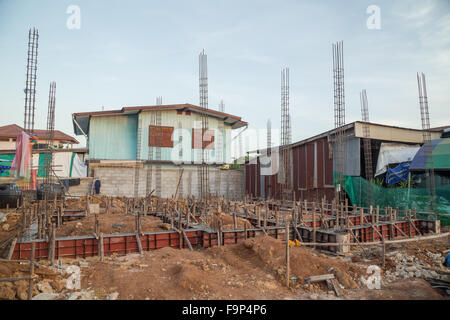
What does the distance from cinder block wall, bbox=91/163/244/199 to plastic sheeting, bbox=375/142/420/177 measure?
1385cm

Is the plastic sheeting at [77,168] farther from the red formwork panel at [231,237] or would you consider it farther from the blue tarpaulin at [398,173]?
the blue tarpaulin at [398,173]

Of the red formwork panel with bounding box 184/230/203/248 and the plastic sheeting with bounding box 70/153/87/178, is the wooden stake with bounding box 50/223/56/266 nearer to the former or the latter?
the red formwork panel with bounding box 184/230/203/248

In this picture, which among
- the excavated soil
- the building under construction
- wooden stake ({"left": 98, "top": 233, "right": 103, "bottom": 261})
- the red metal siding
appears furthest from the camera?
the red metal siding

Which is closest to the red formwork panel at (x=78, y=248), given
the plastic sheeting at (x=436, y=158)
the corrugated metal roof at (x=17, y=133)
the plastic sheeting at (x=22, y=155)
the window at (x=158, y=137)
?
the plastic sheeting at (x=22, y=155)

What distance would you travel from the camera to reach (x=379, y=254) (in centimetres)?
1144

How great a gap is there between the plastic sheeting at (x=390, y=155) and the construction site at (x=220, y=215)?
9cm

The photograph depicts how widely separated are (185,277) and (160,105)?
2400 centimetres

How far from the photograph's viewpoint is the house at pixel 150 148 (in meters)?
27.9

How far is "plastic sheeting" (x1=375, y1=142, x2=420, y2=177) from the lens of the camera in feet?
72.1

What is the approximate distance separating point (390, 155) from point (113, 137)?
81.5 feet

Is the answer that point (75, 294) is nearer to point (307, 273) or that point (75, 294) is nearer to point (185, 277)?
point (185, 277)

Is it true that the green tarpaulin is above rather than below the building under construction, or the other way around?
below

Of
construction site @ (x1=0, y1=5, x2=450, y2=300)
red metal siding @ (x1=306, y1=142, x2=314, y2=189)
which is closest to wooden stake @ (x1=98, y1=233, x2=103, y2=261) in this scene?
construction site @ (x1=0, y1=5, x2=450, y2=300)
